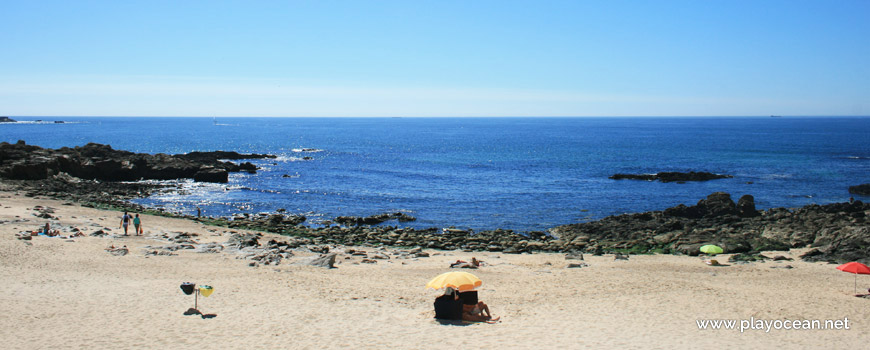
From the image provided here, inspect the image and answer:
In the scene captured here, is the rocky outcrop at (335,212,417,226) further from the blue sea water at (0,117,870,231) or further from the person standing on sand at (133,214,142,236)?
the person standing on sand at (133,214,142,236)

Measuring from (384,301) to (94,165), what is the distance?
5578 cm

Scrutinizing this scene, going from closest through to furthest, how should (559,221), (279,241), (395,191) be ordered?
(279,241) → (559,221) → (395,191)

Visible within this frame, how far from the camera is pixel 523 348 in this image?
14.7m

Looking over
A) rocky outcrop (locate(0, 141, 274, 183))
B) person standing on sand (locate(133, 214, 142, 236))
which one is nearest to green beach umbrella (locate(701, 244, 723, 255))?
person standing on sand (locate(133, 214, 142, 236))

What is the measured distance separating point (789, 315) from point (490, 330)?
1005cm

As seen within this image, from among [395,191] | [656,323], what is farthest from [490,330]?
[395,191]

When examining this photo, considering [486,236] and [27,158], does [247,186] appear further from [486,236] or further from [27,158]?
[486,236]

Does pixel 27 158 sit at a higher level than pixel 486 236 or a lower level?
higher

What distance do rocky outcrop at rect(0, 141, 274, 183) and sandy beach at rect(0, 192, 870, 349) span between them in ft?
100.0

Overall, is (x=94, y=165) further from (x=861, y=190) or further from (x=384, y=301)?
(x=861, y=190)

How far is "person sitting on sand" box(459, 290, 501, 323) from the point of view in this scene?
675 inches

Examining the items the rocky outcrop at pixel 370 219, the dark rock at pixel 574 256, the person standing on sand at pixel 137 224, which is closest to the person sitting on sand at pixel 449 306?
the dark rock at pixel 574 256

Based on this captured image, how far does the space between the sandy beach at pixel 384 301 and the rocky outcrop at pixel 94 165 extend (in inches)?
1200

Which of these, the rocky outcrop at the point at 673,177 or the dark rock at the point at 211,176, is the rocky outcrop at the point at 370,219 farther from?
the rocky outcrop at the point at 673,177
